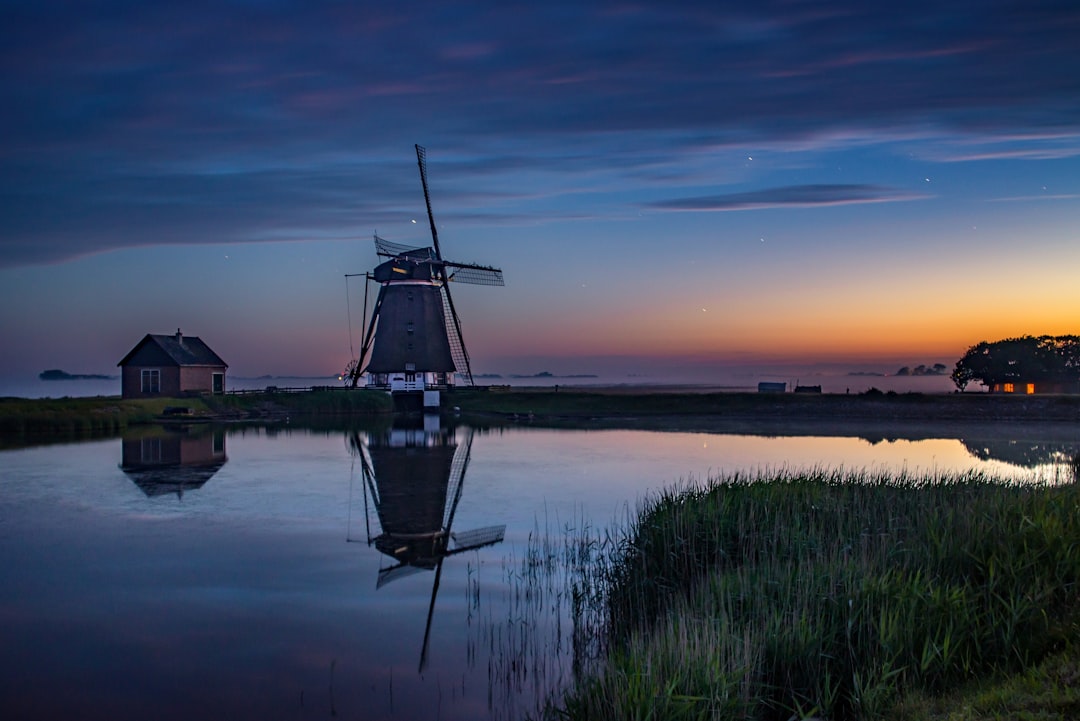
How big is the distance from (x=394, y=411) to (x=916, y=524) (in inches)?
2069

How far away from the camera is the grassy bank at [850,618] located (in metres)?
6.31

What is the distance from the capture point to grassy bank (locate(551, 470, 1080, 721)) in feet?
20.7

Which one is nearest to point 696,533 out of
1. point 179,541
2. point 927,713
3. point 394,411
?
point 927,713

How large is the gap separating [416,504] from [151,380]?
141 ft

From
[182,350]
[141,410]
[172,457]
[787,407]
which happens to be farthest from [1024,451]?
[182,350]

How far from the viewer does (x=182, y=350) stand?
56.3m

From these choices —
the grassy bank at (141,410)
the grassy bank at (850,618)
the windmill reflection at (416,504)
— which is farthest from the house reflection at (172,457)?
the grassy bank at (850,618)

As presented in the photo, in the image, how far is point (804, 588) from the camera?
8.10m

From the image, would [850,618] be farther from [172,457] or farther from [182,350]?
[182,350]

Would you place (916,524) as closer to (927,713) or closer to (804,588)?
(804,588)

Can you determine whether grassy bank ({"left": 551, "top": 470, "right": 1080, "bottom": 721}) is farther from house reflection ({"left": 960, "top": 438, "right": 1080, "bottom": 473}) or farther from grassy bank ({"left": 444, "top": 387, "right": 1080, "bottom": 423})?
grassy bank ({"left": 444, "top": 387, "right": 1080, "bottom": 423})

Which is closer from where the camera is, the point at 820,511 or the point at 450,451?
the point at 820,511

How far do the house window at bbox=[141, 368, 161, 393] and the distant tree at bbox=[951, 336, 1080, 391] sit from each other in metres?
63.2

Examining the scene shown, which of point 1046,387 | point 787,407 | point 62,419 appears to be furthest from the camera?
point 1046,387
